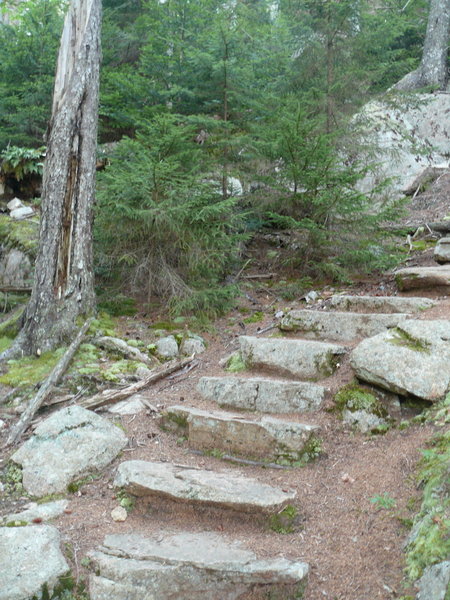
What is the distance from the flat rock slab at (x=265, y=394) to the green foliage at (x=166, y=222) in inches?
93.3

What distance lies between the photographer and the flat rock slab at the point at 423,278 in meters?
6.48

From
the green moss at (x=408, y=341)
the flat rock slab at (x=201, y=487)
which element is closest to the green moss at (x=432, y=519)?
the flat rock slab at (x=201, y=487)

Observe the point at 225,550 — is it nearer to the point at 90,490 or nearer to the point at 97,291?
the point at 90,490

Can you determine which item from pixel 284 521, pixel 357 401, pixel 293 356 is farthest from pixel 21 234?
pixel 284 521

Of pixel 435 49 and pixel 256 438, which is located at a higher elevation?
pixel 435 49

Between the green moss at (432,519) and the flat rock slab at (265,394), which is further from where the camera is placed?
the flat rock slab at (265,394)

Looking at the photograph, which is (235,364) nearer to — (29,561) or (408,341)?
(408,341)

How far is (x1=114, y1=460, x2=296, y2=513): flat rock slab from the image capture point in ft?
11.6

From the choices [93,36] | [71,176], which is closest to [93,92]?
[93,36]

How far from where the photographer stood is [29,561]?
122 inches

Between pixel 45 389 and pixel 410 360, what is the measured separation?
13.6 ft

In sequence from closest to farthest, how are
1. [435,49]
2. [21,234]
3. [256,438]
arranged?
[256,438] → [21,234] → [435,49]

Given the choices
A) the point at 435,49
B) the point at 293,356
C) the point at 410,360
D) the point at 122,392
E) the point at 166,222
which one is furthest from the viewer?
the point at 435,49

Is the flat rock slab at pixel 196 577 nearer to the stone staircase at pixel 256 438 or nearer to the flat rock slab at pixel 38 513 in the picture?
the stone staircase at pixel 256 438
